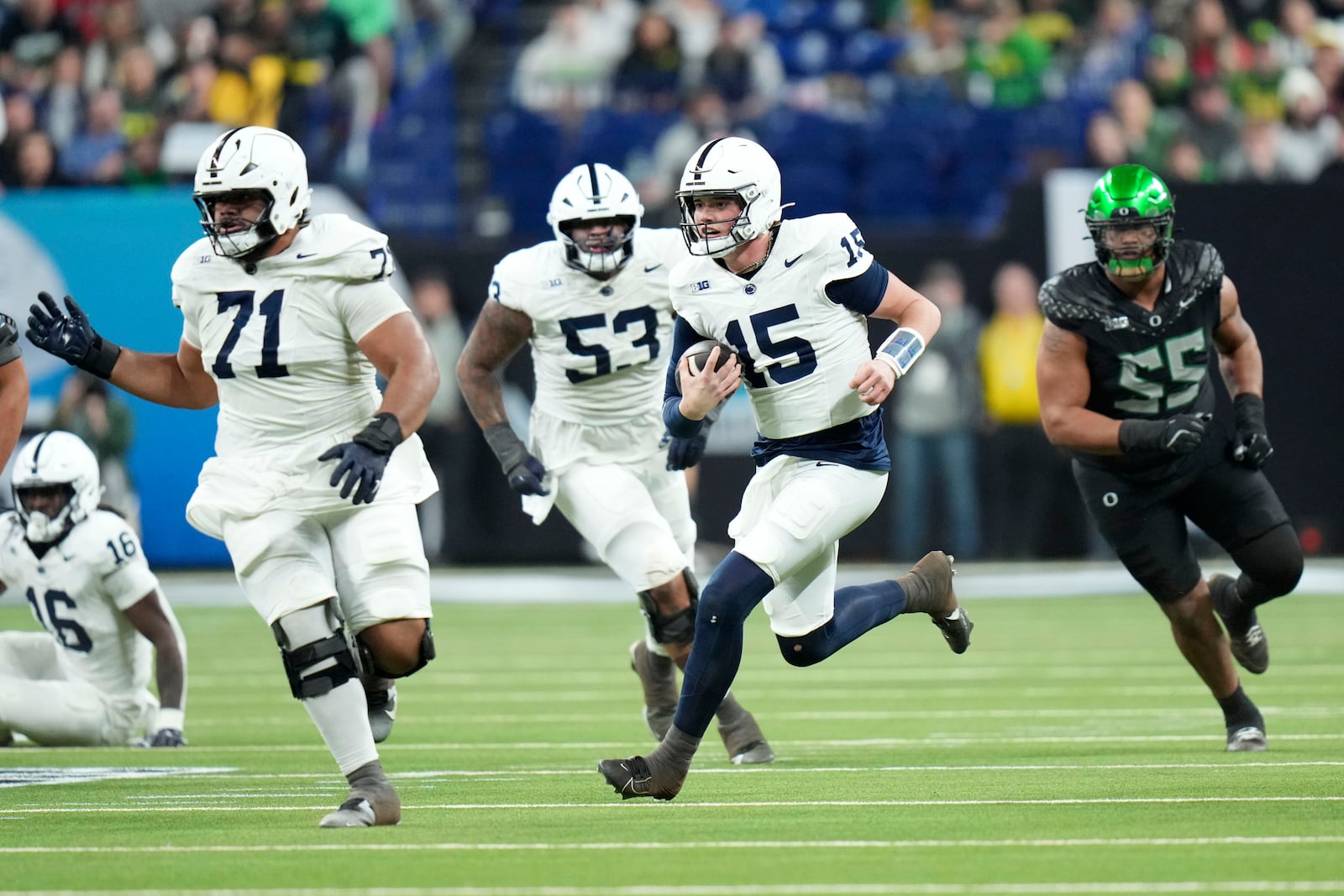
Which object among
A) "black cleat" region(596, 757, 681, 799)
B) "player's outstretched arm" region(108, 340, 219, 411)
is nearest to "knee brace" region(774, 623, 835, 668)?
"black cleat" region(596, 757, 681, 799)

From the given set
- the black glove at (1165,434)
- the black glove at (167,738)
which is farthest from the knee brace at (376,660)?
the black glove at (1165,434)

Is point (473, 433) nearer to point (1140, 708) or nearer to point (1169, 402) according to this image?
point (1140, 708)

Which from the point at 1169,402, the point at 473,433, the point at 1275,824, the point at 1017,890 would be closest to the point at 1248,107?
the point at 473,433

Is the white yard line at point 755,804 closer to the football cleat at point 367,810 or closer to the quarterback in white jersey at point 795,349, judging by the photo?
the football cleat at point 367,810

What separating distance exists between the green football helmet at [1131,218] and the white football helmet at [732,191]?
1337 millimetres

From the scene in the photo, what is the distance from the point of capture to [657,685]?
735cm

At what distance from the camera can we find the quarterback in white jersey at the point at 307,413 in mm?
5496

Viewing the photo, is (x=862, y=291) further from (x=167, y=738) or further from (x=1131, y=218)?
(x=167, y=738)

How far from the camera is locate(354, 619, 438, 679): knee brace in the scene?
5758 mm

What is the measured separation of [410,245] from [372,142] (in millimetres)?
936

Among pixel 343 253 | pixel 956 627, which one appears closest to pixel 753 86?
pixel 956 627

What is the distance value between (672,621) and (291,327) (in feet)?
6.29

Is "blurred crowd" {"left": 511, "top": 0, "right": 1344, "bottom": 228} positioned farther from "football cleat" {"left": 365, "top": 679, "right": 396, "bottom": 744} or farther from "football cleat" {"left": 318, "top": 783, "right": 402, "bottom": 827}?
"football cleat" {"left": 318, "top": 783, "right": 402, "bottom": 827}

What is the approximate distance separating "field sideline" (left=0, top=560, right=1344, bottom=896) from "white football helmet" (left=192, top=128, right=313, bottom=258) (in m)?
1.56
